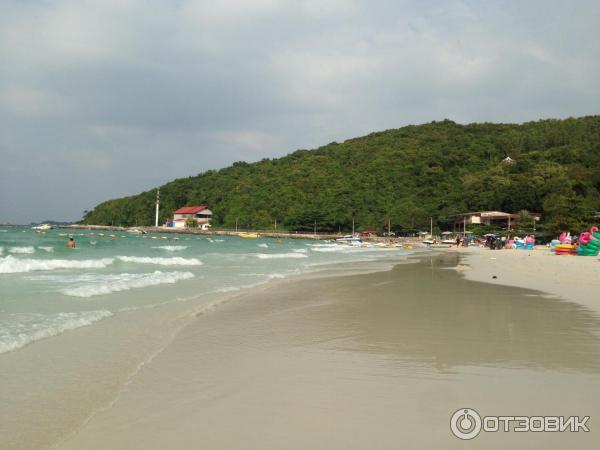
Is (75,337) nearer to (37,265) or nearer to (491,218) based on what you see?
(37,265)

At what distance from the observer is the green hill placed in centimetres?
7750

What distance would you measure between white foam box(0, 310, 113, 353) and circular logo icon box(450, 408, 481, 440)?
525 centimetres

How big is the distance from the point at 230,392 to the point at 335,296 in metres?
7.54

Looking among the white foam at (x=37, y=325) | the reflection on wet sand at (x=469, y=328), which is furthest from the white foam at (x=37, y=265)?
the reflection on wet sand at (x=469, y=328)

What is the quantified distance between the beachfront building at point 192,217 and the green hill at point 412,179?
3.07 m

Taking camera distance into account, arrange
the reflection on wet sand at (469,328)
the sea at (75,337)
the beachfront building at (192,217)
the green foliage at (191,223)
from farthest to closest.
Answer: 1. the beachfront building at (192,217)
2. the green foliage at (191,223)
3. the reflection on wet sand at (469,328)
4. the sea at (75,337)

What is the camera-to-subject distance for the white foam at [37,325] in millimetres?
6104

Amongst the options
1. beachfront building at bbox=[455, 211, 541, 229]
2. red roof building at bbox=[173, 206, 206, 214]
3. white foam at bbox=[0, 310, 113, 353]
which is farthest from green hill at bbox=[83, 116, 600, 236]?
white foam at bbox=[0, 310, 113, 353]

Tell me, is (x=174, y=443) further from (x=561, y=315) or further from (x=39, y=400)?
(x=561, y=315)
